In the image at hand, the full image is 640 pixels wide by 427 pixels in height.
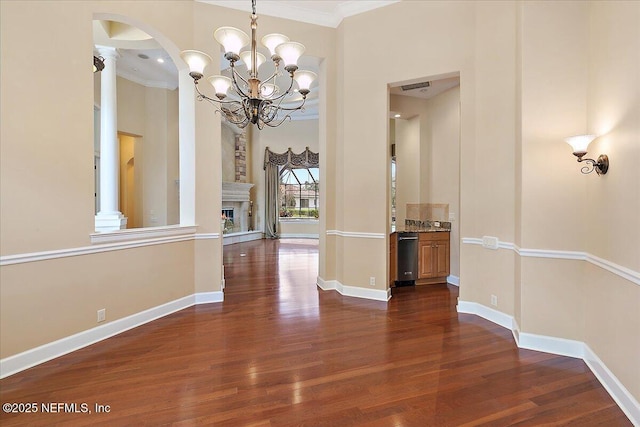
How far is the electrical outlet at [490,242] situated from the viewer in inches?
141

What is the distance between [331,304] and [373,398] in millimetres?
2085

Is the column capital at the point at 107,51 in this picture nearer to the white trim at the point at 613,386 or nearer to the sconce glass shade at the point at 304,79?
the sconce glass shade at the point at 304,79

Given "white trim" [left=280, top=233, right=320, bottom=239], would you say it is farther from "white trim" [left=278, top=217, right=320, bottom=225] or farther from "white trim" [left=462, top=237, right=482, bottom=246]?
"white trim" [left=462, top=237, right=482, bottom=246]

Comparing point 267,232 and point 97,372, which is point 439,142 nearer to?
point 97,372

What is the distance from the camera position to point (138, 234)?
11.6ft

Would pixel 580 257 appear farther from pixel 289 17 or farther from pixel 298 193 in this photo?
pixel 298 193

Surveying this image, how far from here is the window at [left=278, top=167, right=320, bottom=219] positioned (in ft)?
39.2

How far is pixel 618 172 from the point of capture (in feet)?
7.43

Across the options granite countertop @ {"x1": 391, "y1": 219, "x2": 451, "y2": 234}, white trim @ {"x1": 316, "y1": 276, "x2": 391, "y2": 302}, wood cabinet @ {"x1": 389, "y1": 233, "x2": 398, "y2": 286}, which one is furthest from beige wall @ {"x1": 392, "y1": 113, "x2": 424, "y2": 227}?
white trim @ {"x1": 316, "y1": 276, "x2": 391, "y2": 302}

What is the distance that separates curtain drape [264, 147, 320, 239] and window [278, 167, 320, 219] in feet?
1.33

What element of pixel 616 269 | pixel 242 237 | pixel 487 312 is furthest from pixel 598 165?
pixel 242 237

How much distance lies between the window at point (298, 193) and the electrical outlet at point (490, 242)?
850cm

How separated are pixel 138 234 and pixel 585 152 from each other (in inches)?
175

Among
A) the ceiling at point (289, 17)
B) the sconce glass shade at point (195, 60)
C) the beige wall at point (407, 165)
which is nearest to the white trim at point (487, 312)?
the beige wall at point (407, 165)
